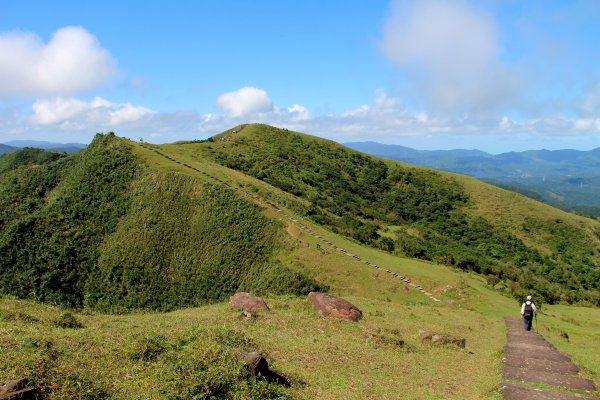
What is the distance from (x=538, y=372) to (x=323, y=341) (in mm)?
7410

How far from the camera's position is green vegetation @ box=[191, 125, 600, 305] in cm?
4384

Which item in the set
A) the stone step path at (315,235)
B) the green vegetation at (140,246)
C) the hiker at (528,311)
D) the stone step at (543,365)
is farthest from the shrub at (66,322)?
the stone step path at (315,235)

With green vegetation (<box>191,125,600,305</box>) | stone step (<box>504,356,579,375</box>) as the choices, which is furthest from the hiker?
green vegetation (<box>191,125,600,305</box>)

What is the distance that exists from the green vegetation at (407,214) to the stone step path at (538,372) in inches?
742

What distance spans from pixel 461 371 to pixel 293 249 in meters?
17.6

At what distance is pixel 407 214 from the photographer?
6406cm

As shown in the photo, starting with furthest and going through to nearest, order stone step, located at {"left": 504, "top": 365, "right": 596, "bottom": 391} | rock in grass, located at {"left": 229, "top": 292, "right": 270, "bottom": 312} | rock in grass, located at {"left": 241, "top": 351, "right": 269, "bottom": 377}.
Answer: rock in grass, located at {"left": 229, "top": 292, "right": 270, "bottom": 312}
stone step, located at {"left": 504, "top": 365, "right": 596, "bottom": 391}
rock in grass, located at {"left": 241, "top": 351, "right": 269, "bottom": 377}

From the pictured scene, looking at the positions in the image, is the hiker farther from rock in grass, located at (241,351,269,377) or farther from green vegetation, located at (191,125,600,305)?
rock in grass, located at (241,351,269,377)

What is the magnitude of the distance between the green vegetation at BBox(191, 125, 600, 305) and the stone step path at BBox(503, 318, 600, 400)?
18.9 meters

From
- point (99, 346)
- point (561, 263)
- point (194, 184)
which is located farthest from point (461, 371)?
point (561, 263)

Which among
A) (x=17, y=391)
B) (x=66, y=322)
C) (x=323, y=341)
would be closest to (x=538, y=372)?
(x=323, y=341)

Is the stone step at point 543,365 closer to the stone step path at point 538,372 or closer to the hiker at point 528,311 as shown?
the stone step path at point 538,372

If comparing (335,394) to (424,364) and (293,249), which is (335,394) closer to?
(424,364)

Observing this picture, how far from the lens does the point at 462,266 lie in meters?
41.7
